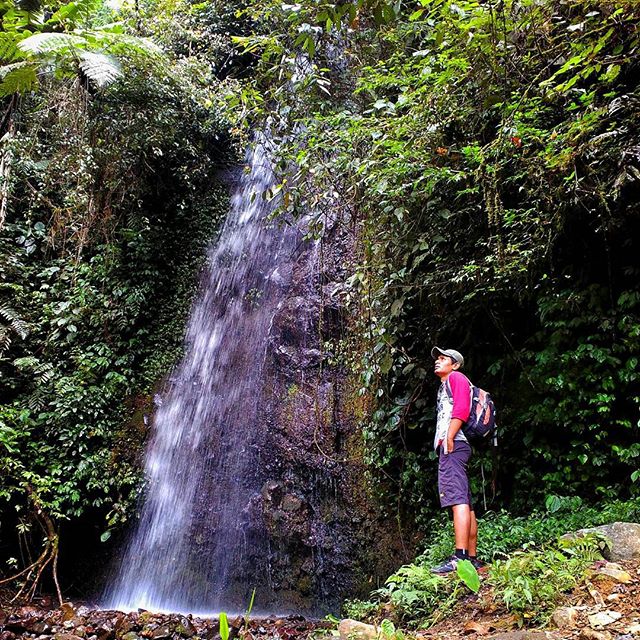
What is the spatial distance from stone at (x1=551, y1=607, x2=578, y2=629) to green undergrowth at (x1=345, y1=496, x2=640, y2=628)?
5 cm

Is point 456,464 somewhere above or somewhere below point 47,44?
below

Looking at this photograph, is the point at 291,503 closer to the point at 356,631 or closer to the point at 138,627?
the point at 138,627

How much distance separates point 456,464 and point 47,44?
699 cm

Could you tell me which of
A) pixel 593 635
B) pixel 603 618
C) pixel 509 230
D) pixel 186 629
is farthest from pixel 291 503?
pixel 593 635

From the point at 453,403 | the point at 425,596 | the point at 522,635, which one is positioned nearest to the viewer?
the point at 522,635

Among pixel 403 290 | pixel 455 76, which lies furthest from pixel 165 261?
pixel 455 76

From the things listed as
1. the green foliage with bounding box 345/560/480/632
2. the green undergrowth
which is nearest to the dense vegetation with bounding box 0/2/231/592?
the green undergrowth

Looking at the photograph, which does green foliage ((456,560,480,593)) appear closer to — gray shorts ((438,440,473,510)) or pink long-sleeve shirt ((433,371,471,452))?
gray shorts ((438,440,473,510))

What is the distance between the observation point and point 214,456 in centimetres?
687

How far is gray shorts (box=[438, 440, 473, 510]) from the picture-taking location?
382 cm

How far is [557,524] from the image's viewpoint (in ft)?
12.8

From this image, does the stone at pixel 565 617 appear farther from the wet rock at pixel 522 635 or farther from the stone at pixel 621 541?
the stone at pixel 621 541

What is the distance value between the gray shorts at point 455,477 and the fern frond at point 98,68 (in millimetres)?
6548

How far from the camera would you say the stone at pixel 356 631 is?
8.46ft
